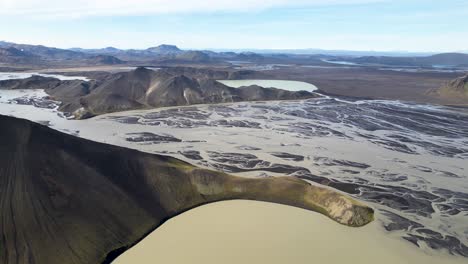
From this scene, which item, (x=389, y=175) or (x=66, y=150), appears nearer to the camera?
(x=66, y=150)

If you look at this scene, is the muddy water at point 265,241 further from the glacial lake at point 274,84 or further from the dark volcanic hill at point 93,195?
the glacial lake at point 274,84

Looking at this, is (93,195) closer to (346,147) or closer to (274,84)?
(346,147)

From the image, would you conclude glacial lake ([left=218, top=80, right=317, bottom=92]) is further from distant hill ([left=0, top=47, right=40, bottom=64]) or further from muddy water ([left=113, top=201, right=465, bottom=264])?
distant hill ([left=0, top=47, right=40, bottom=64])

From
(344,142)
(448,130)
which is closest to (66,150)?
(344,142)

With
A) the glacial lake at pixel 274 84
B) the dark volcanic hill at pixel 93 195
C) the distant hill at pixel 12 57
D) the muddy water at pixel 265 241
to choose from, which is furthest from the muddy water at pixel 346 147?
the distant hill at pixel 12 57

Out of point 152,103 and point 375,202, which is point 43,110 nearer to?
point 152,103

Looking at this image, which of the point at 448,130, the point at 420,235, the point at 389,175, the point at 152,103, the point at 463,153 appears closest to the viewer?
the point at 420,235

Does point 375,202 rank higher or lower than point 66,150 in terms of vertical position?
lower
